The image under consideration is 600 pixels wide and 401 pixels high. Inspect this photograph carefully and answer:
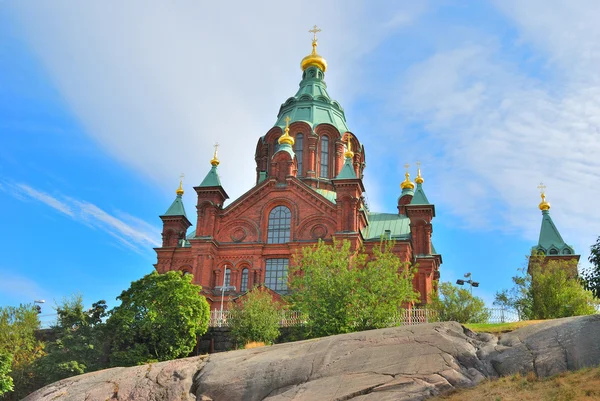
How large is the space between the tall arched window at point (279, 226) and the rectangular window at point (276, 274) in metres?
1.51

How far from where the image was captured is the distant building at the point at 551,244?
5194 centimetres

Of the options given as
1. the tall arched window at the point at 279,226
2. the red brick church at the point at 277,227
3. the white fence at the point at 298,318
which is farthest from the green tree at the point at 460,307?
the tall arched window at the point at 279,226

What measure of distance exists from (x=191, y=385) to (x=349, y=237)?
21.1 meters

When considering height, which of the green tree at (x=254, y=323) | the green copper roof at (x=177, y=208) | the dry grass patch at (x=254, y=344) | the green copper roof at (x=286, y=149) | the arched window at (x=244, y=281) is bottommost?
the dry grass patch at (x=254, y=344)

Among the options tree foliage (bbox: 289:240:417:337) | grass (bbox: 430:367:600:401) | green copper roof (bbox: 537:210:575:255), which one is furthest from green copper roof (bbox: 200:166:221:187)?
grass (bbox: 430:367:600:401)

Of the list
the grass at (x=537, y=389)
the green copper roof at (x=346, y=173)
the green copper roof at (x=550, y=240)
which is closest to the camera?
the grass at (x=537, y=389)

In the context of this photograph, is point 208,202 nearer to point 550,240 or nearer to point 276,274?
point 276,274

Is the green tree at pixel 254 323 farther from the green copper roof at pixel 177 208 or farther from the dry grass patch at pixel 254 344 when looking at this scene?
the green copper roof at pixel 177 208

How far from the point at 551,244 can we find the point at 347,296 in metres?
28.3

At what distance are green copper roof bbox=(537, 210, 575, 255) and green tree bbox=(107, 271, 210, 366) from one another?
3259 centimetres

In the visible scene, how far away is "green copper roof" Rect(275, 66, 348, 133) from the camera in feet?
186

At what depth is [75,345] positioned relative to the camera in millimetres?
30984

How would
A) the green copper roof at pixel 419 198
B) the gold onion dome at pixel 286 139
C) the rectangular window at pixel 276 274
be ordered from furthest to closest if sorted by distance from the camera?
the gold onion dome at pixel 286 139 → the green copper roof at pixel 419 198 → the rectangular window at pixel 276 274

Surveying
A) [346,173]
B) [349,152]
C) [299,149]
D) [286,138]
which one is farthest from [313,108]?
[346,173]
